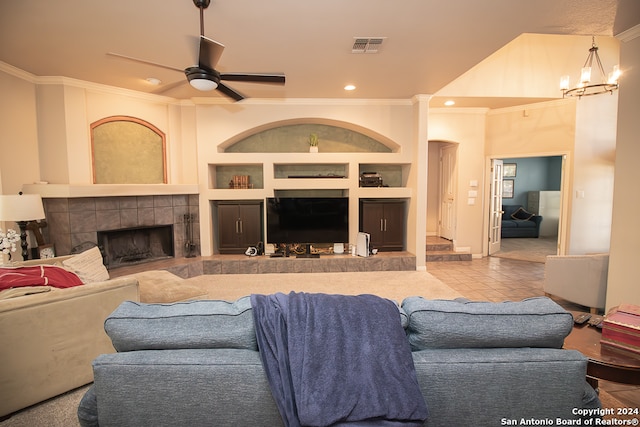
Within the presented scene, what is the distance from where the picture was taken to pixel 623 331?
5.17 feet

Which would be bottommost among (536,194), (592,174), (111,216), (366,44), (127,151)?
(111,216)

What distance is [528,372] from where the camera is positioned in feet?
4.14

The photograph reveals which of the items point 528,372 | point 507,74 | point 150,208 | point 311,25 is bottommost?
point 528,372

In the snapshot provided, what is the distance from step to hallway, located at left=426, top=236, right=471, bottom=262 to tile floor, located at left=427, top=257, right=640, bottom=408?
0.11 metres

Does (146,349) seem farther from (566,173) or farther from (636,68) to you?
(566,173)

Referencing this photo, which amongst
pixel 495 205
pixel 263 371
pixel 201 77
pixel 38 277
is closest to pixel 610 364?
pixel 263 371

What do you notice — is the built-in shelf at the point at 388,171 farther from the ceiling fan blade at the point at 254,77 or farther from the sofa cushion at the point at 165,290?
the sofa cushion at the point at 165,290

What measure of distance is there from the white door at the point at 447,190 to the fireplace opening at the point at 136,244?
542 centimetres

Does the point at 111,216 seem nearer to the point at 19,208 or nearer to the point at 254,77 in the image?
the point at 19,208

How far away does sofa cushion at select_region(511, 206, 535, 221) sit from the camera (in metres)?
8.80

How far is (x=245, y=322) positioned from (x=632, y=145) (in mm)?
3767

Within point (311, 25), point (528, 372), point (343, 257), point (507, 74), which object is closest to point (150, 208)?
point (343, 257)

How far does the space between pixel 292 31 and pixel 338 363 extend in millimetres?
3003

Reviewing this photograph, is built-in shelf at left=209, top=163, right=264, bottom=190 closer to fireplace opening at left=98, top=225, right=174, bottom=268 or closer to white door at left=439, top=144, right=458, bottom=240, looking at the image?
fireplace opening at left=98, top=225, right=174, bottom=268
